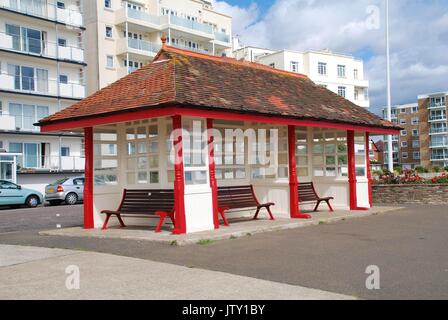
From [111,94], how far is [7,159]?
21.2 meters

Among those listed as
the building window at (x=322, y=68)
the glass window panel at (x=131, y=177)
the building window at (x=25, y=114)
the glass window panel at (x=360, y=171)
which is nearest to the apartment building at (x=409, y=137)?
the building window at (x=322, y=68)

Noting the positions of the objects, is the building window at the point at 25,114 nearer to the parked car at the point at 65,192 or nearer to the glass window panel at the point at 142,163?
the parked car at the point at 65,192

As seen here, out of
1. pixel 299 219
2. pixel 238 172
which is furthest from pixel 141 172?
pixel 299 219

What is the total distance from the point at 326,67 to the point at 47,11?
1601 inches

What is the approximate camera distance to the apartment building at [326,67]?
68.4 meters

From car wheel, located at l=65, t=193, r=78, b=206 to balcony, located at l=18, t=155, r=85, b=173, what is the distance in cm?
1031

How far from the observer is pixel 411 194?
19.9 m

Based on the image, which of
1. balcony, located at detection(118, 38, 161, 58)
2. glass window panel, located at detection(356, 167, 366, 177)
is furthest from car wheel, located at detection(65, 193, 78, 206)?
balcony, located at detection(118, 38, 161, 58)

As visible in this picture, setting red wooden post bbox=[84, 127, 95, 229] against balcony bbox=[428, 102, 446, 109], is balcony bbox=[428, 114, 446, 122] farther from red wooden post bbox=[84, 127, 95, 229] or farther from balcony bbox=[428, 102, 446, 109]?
red wooden post bbox=[84, 127, 95, 229]

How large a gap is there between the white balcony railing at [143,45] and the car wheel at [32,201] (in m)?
24.5

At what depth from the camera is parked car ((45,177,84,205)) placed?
89.0 feet

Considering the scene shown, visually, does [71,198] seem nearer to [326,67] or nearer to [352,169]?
[352,169]

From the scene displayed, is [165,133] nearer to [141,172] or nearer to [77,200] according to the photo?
[141,172]
